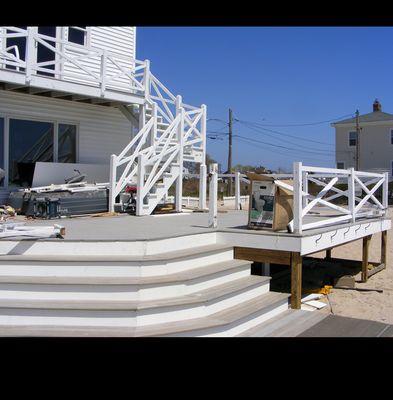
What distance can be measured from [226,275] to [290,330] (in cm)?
98

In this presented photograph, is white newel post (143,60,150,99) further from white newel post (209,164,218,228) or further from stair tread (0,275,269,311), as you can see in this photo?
stair tread (0,275,269,311)

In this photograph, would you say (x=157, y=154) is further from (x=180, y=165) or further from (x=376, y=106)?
(x=376, y=106)

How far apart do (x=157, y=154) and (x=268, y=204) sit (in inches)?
168

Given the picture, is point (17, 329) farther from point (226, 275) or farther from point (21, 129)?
point (21, 129)

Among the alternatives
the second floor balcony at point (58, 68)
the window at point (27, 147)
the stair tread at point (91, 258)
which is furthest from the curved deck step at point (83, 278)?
the window at point (27, 147)

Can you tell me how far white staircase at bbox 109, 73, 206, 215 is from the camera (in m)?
9.88

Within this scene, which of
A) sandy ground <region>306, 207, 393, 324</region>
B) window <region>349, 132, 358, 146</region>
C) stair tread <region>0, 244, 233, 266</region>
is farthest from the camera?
window <region>349, 132, 358, 146</region>

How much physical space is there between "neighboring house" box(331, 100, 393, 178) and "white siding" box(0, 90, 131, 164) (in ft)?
93.2

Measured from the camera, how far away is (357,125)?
37375mm

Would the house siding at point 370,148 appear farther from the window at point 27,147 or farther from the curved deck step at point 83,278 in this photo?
the curved deck step at point 83,278

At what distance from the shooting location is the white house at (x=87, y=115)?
32.1 ft

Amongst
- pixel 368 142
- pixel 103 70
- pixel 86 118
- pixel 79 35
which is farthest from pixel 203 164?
pixel 368 142

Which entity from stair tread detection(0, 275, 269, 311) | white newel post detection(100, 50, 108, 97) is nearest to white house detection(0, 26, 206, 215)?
white newel post detection(100, 50, 108, 97)
